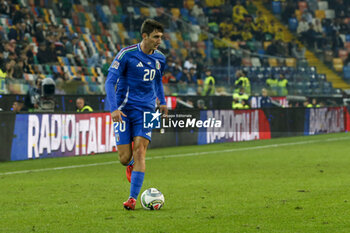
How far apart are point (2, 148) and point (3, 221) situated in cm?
857

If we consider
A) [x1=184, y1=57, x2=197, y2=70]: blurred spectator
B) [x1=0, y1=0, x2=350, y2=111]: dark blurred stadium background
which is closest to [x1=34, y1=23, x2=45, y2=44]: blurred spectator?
[x1=0, y1=0, x2=350, y2=111]: dark blurred stadium background

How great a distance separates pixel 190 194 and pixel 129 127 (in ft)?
5.63

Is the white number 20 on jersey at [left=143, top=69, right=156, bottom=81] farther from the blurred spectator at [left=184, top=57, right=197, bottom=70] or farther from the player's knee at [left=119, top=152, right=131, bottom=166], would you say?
the blurred spectator at [left=184, top=57, right=197, bottom=70]

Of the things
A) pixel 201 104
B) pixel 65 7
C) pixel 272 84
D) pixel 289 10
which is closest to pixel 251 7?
pixel 289 10

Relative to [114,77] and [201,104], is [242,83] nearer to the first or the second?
[201,104]

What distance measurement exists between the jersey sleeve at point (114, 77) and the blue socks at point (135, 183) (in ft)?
2.59

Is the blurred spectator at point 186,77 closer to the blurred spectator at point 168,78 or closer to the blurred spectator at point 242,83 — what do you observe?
the blurred spectator at point 168,78

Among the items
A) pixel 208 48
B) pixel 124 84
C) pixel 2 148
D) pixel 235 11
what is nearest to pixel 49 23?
pixel 208 48

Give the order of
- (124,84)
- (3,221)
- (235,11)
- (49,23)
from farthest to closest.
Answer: (235,11) → (49,23) → (124,84) → (3,221)

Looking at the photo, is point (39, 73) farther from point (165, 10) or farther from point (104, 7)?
point (165, 10)

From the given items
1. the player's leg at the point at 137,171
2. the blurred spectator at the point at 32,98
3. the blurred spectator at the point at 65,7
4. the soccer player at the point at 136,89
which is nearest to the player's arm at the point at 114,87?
the soccer player at the point at 136,89

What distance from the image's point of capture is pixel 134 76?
26.9ft

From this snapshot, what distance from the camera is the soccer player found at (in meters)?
8.05

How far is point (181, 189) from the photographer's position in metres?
10.2
